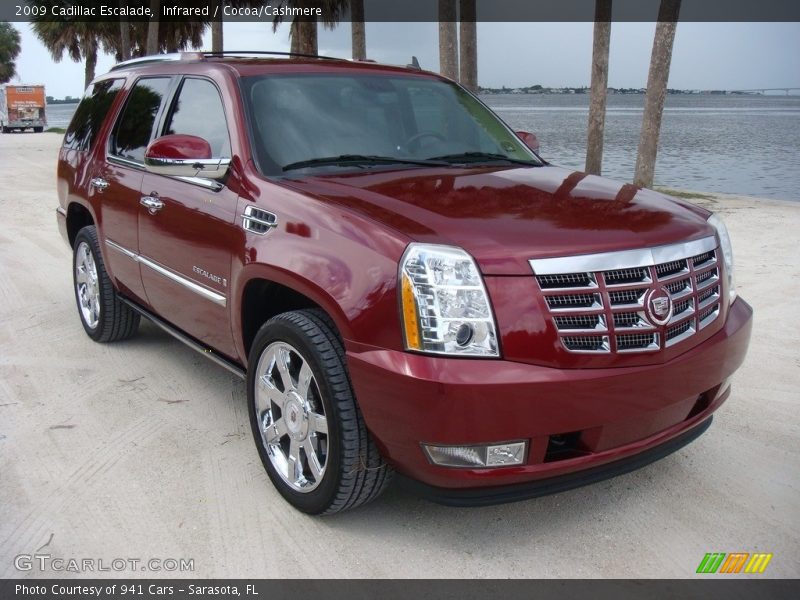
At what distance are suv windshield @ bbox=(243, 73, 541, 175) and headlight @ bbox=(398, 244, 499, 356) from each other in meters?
1.18

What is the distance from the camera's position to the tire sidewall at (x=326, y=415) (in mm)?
3070

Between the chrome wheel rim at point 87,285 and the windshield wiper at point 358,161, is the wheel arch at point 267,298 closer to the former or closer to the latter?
the windshield wiper at point 358,161

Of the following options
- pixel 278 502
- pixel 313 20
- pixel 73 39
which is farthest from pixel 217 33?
pixel 73 39

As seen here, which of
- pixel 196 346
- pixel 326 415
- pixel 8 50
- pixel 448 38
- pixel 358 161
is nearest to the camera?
pixel 326 415

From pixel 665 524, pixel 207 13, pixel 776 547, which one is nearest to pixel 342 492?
pixel 665 524

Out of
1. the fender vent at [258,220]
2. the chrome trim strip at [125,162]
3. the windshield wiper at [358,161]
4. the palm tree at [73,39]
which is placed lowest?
the fender vent at [258,220]

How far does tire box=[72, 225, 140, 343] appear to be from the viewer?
5.55 meters

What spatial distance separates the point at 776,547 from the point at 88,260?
4679 mm

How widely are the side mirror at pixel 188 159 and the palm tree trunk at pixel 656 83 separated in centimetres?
1094

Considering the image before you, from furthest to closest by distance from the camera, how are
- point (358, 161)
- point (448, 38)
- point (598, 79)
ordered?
point (598, 79), point (448, 38), point (358, 161)

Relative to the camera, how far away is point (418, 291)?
281cm

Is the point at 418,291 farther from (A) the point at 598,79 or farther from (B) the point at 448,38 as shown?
(A) the point at 598,79

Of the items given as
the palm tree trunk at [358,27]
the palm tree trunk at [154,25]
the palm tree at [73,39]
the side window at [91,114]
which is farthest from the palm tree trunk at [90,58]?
the side window at [91,114]

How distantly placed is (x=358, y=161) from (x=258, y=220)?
655 mm
